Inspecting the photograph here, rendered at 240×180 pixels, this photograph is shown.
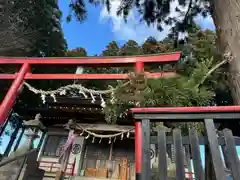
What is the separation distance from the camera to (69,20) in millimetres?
4805

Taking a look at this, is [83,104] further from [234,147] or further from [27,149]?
[234,147]

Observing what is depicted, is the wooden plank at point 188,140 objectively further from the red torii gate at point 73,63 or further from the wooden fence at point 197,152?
the red torii gate at point 73,63

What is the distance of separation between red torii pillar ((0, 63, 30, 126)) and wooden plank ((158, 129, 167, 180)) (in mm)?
3900

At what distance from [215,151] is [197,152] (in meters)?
0.14

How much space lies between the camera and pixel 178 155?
1.62 meters

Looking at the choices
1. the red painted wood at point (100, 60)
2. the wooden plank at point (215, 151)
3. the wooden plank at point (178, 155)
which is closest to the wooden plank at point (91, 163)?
the red painted wood at point (100, 60)

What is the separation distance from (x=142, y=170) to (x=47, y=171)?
8.23 m

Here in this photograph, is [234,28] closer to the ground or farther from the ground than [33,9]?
closer to the ground

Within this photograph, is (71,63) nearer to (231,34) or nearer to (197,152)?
(231,34)

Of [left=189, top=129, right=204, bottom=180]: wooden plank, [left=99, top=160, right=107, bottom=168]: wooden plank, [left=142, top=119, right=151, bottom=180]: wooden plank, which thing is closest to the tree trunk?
[left=189, top=129, right=204, bottom=180]: wooden plank

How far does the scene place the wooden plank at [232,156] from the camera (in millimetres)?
1473

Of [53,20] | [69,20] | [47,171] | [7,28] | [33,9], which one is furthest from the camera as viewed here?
[53,20]

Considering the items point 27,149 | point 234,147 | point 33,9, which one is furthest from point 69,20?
point 33,9

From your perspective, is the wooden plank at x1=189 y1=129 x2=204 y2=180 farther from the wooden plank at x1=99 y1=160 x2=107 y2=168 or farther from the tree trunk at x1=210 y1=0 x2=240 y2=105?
the wooden plank at x1=99 y1=160 x2=107 y2=168
